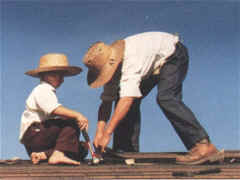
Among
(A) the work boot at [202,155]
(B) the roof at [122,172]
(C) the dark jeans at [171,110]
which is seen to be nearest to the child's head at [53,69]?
(C) the dark jeans at [171,110]

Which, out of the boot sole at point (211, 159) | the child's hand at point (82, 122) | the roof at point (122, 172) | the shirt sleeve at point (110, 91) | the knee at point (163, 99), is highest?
the shirt sleeve at point (110, 91)

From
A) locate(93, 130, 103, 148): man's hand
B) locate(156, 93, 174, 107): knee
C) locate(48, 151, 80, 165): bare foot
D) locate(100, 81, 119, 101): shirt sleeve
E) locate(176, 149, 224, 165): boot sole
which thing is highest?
locate(100, 81, 119, 101): shirt sleeve

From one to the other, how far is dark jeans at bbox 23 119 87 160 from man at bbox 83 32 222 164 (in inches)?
12.1

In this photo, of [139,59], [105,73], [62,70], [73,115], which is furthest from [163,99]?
[62,70]

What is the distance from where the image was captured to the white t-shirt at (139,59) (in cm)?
400

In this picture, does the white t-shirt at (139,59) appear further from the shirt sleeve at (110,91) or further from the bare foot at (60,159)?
the bare foot at (60,159)

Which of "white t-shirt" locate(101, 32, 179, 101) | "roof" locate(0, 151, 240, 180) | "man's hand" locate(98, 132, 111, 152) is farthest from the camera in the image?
"white t-shirt" locate(101, 32, 179, 101)

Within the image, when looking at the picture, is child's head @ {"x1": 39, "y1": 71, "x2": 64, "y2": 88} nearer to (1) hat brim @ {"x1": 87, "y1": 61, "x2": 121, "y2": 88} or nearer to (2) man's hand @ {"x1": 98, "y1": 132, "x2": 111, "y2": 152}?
(1) hat brim @ {"x1": 87, "y1": 61, "x2": 121, "y2": 88}

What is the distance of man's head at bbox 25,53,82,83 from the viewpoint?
410 cm

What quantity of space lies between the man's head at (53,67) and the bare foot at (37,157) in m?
0.88

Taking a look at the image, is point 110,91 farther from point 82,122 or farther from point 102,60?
point 82,122

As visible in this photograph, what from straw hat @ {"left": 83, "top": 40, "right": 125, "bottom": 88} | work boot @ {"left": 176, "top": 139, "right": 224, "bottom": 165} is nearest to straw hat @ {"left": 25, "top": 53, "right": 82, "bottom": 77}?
straw hat @ {"left": 83, "top": 40, "right": 125, "bottom": 88}

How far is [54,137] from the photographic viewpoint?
3828mm

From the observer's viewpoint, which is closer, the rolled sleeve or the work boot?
the work boot
